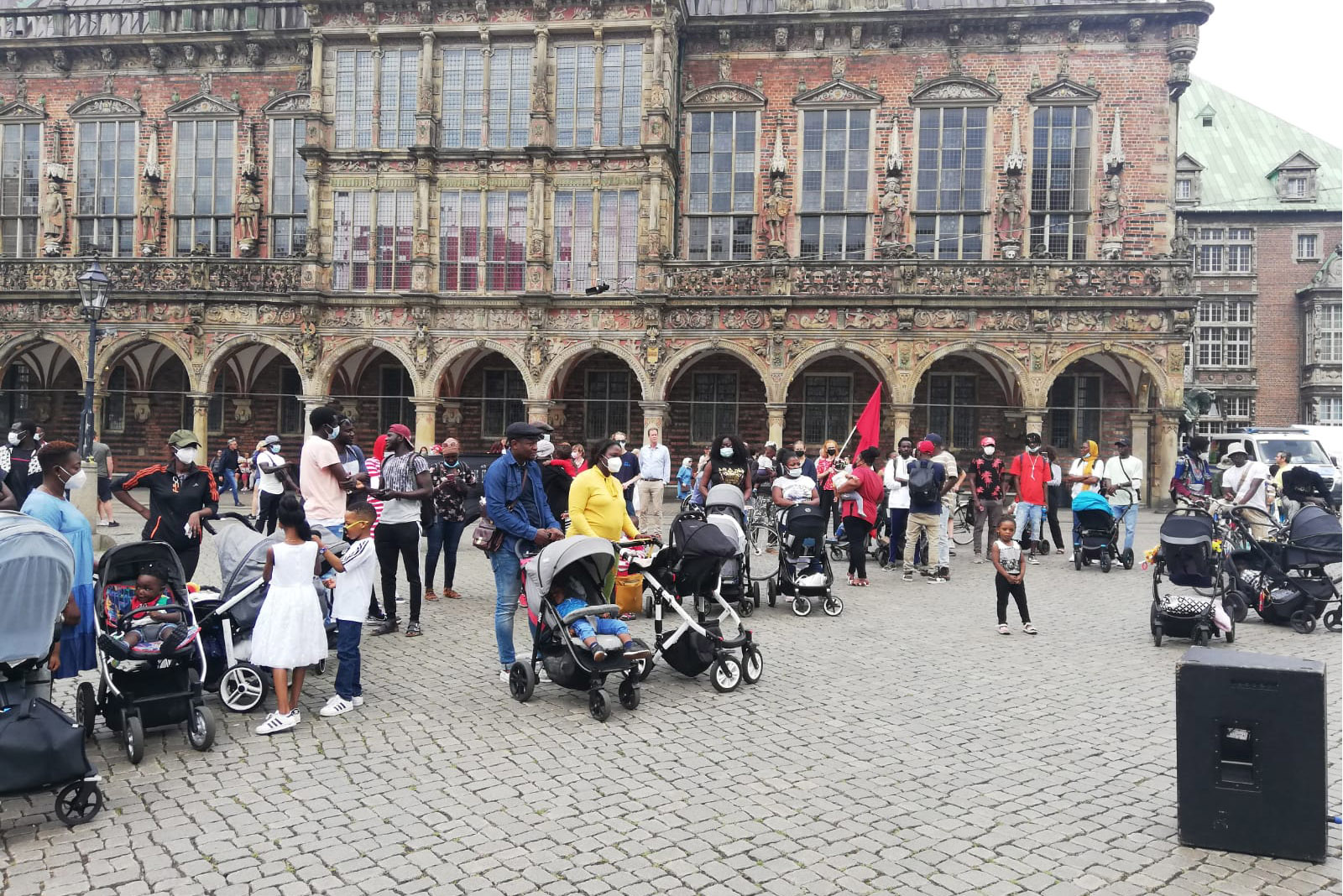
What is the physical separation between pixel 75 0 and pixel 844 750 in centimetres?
3428

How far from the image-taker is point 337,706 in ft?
22.7

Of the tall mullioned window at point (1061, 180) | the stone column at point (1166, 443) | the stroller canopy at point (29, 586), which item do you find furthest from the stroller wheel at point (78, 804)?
the tall mullioned window at point (1061, 180)

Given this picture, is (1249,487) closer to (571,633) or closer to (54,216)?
(571,633)

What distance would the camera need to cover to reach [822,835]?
4.95 m

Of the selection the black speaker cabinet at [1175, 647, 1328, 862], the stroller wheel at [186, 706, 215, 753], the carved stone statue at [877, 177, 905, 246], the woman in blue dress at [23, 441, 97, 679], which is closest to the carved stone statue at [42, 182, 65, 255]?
the carved stone statue at [877, 177, 905, 246]

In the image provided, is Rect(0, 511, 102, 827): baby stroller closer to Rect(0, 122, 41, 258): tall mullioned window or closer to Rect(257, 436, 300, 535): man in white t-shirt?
Rect(257, 436, 300, 535): man in white t-shirt

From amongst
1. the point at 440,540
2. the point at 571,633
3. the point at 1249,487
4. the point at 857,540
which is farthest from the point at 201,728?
the point at 1249,487

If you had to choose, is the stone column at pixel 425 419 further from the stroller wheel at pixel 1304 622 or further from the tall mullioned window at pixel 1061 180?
the stroller wheel at pixel 1304 622

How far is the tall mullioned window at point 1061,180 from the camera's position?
25.2 m

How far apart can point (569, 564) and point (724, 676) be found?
1.60 m

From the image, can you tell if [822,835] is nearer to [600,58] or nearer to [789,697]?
[789,697]

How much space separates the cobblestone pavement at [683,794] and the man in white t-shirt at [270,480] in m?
2.98

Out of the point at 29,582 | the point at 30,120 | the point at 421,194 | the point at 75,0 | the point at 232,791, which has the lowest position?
the point at 232,791

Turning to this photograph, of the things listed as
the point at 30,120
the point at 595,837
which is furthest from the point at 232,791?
the point at 30,120
